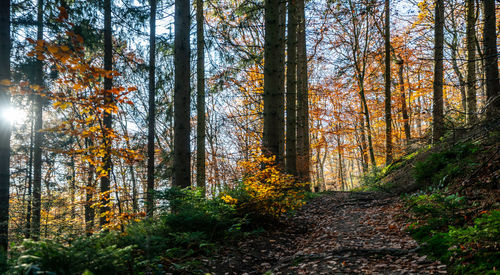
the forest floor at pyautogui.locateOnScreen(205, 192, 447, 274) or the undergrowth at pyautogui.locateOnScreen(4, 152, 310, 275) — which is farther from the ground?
the undergrowth at pyautogui.locateOnScreen(4, 152, 310, 275)

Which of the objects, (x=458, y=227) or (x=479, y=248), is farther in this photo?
(x=458, y=227)

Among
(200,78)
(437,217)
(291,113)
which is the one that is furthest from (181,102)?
(437,217)

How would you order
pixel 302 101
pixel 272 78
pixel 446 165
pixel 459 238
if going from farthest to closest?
pixel 302 101, pixel 272 78, pixel 446 165, pixel 459 238

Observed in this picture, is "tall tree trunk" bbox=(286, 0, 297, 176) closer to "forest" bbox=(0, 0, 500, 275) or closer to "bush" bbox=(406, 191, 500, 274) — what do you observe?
"forest" bbox=(0, 0, 500, 275)

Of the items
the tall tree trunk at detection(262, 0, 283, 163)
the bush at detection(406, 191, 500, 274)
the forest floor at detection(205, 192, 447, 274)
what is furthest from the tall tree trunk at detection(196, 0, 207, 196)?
the bush at detection(406, 191, 500, 274)

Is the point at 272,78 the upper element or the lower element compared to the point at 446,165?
upper

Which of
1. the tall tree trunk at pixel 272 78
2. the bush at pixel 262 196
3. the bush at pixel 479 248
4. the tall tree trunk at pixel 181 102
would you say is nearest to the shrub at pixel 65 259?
the bush at pixel 262 196

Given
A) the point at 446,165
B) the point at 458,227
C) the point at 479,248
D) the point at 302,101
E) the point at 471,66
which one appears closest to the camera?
the point at 479,248

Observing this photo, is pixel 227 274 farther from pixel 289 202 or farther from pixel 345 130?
pixel 345 130

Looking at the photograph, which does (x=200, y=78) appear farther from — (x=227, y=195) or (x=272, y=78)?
(x=227, y=195)

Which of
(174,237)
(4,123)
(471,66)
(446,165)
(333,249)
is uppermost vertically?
(471,66)

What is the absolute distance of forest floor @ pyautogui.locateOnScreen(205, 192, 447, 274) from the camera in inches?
122

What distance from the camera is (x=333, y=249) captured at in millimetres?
3820

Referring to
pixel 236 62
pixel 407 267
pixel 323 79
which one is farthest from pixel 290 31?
pixel 323 79
